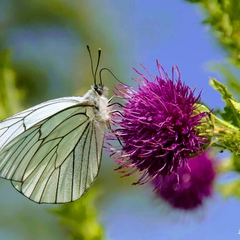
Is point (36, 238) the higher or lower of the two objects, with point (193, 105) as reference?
higher

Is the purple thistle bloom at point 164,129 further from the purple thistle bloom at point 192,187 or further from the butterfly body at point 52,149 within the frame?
the purple thistle bloom at point 192,187

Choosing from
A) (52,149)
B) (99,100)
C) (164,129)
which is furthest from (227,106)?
(52,149)

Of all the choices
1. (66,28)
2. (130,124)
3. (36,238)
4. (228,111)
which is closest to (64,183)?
(130,124)

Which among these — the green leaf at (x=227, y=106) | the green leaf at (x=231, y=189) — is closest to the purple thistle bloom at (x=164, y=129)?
the green leaf at (x=227, y=106)

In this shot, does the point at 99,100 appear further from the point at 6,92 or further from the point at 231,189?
the point at 231,189

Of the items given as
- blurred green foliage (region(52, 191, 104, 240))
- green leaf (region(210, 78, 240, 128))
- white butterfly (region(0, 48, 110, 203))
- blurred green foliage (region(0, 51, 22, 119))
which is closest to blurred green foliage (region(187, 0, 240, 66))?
green leaf (region(210, 78, 240, 128))

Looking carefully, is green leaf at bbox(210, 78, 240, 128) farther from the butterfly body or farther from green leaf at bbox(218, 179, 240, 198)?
green leaf at bbox(218, 179, 240, 198)

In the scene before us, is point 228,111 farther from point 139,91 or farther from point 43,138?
point 43,138

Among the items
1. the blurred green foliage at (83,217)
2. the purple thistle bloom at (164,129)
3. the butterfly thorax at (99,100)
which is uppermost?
the butterfly thorax at (99,100)
